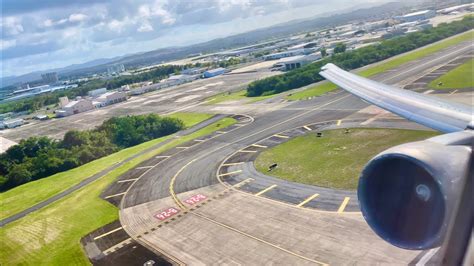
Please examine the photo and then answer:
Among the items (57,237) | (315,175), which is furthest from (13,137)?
(315,175)

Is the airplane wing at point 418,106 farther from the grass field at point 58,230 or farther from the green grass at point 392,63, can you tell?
the green grass at point 392,63

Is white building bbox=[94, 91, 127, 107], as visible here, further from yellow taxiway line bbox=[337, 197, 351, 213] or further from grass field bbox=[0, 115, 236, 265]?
yellow taxiway line bbox=[337, 197, 351, 213]

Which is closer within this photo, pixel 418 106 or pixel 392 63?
pixel 418 106

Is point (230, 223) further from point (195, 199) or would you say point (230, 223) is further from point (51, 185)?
point (51, 185)

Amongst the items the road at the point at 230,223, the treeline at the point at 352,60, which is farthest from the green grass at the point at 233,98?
the road at the point at 230,223

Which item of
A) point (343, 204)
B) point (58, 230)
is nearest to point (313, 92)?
point (343, 204)

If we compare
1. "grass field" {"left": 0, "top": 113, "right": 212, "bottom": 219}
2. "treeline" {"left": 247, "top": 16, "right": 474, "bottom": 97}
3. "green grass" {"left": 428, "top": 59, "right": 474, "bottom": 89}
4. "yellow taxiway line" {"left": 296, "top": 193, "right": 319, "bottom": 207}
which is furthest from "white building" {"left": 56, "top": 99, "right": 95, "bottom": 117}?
"yellow taxiway line" {"left": 296, "top": 193, "right": 319, "bottom": 207}
